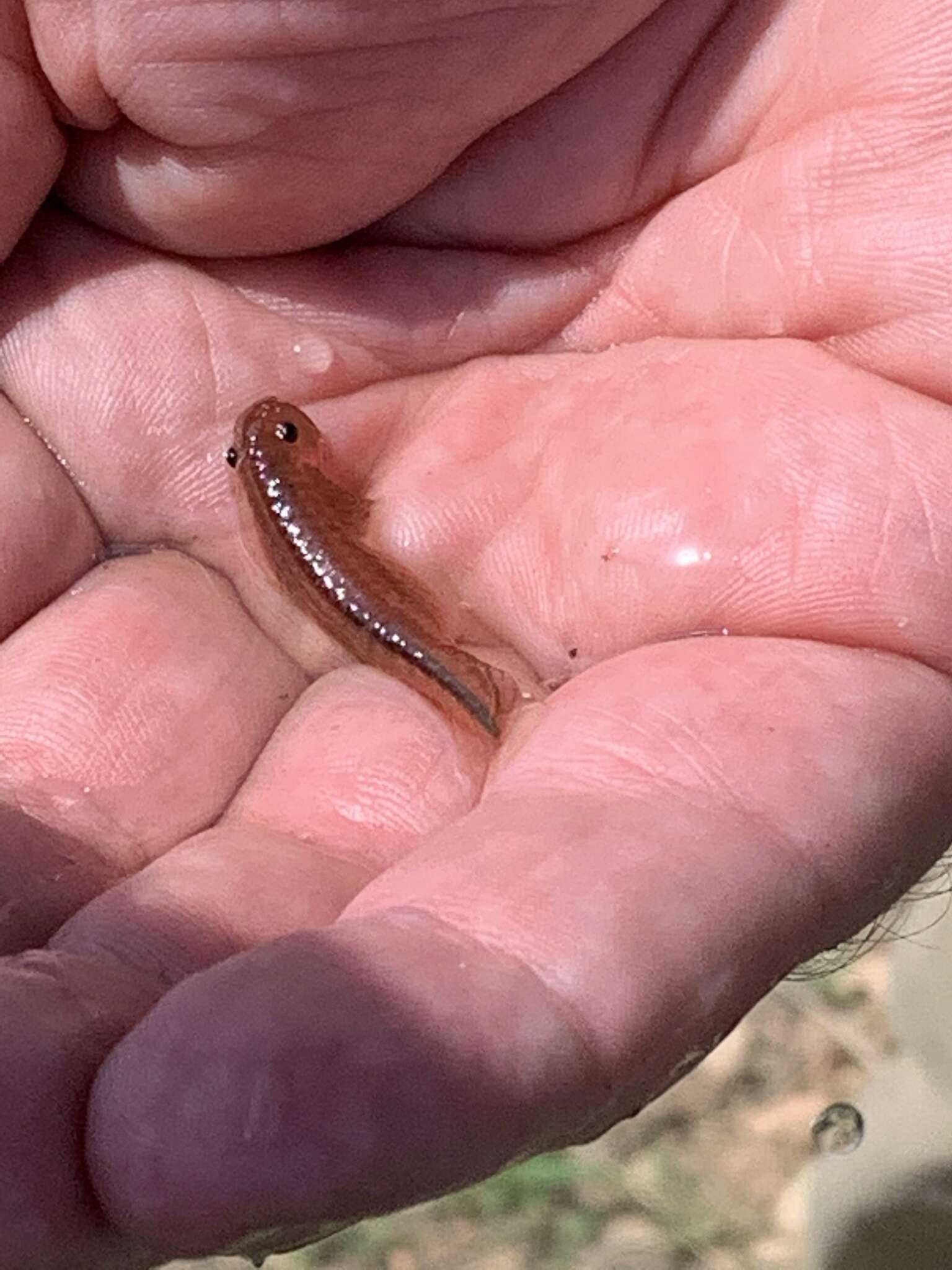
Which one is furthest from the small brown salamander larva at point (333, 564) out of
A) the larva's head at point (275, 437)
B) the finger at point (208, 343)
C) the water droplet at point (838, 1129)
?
the water droplet at point (838, 1129)

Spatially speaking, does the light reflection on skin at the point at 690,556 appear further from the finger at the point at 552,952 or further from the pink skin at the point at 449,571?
the finger at the point at 552,952

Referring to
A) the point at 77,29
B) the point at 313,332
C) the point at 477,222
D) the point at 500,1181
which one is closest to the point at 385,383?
the point at 313,332

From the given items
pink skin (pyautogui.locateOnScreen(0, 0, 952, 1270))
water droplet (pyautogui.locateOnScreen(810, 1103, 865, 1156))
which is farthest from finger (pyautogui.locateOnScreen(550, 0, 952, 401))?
water droplet (pyautogui.locateOnScreen(810, 1103, 865, 1156))

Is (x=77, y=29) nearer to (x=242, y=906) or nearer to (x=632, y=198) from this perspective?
(x=632, y=198)

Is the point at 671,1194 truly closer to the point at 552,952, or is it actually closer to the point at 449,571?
the point at 449,571

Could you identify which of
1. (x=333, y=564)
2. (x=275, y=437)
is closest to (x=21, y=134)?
(x=275, y=437)

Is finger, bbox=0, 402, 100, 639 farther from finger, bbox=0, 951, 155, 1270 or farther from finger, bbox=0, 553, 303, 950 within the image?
finger, bbox=0, 951, 155, 1270
